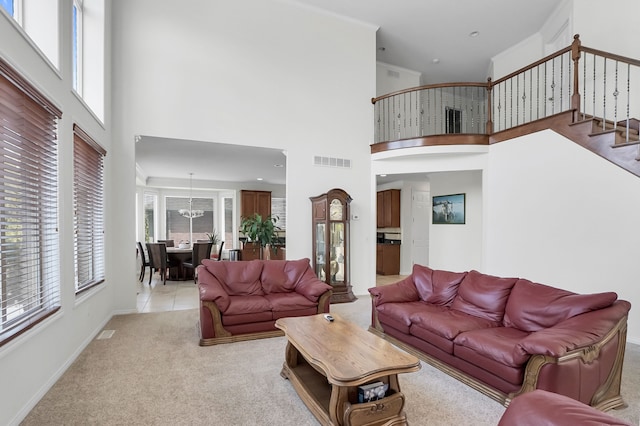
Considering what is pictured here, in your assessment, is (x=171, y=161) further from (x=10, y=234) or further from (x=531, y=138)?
(x=531, y=138)

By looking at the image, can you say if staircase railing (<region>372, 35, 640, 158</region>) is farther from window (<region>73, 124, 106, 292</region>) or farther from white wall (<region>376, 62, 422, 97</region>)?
window (<region>73, 124, 106, 292</region>)

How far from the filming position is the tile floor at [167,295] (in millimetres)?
5469

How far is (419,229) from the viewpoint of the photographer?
29.8 feet

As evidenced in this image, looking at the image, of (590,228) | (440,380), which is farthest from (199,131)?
(590,228)

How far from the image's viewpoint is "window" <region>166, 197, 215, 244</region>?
35.9ft

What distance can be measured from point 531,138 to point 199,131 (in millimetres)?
5188

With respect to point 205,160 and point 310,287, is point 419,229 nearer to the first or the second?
point 310,287

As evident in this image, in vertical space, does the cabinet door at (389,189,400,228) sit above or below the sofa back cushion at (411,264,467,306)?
above

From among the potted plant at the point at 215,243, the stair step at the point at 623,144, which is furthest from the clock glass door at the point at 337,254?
the potted plant at the point at 215,243

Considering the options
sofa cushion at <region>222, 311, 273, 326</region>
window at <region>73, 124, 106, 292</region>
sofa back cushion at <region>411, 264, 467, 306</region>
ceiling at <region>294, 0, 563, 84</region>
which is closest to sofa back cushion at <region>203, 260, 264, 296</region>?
sofa cushion at <region>222, 311, 273, 326</region>

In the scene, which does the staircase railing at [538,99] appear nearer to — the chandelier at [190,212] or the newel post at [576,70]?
the newel post at [576,70]

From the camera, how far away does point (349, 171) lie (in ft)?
21.1

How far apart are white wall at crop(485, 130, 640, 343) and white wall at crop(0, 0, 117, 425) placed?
5914 mm

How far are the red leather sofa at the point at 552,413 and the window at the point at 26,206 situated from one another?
9.57 feet
